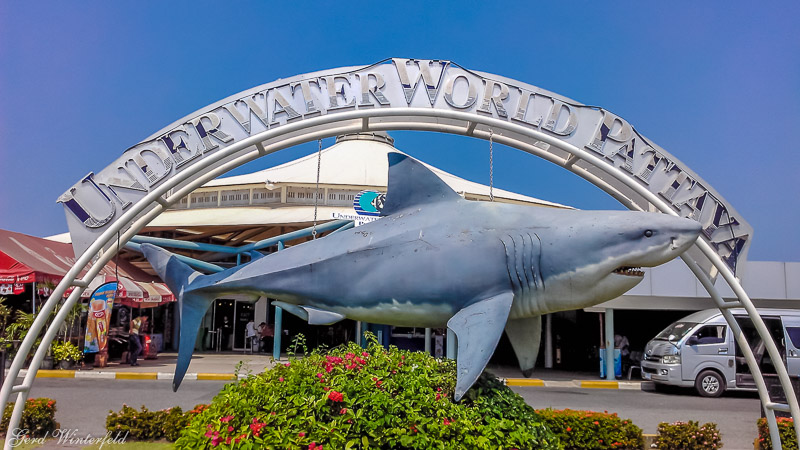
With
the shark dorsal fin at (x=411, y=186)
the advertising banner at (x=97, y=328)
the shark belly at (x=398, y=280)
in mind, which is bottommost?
the advertising banner at (x=97, y=328)

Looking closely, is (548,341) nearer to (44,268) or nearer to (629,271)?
(44,268)

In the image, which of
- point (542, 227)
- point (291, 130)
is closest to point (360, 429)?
point (542, 227)

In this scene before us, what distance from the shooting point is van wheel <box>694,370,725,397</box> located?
45.2 feet

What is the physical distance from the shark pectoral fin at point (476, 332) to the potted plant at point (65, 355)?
48.1 ft

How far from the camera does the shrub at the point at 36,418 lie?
7508 mm

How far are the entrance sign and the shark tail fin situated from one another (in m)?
0.66

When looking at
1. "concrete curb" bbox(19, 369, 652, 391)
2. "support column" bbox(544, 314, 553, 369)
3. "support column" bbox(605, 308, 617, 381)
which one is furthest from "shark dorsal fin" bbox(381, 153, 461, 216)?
"support column" bbox(544, 314, 553, 369)

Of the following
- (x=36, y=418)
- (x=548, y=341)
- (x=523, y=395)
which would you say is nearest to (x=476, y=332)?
(x=36, y=418)

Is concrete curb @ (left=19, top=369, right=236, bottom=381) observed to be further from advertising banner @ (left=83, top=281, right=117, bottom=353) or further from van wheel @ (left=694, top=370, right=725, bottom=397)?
van wheel @ (left=694, top=370, right=725, bottom=397)

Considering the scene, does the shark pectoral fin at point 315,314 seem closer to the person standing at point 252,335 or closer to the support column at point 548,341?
the support column at point 548,341

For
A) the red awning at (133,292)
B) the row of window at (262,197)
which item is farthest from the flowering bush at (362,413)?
the row of window at (262,197)

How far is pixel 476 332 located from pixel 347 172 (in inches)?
793

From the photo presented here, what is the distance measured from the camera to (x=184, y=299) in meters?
4.29

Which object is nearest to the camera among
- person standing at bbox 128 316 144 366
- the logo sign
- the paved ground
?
the paved ground
